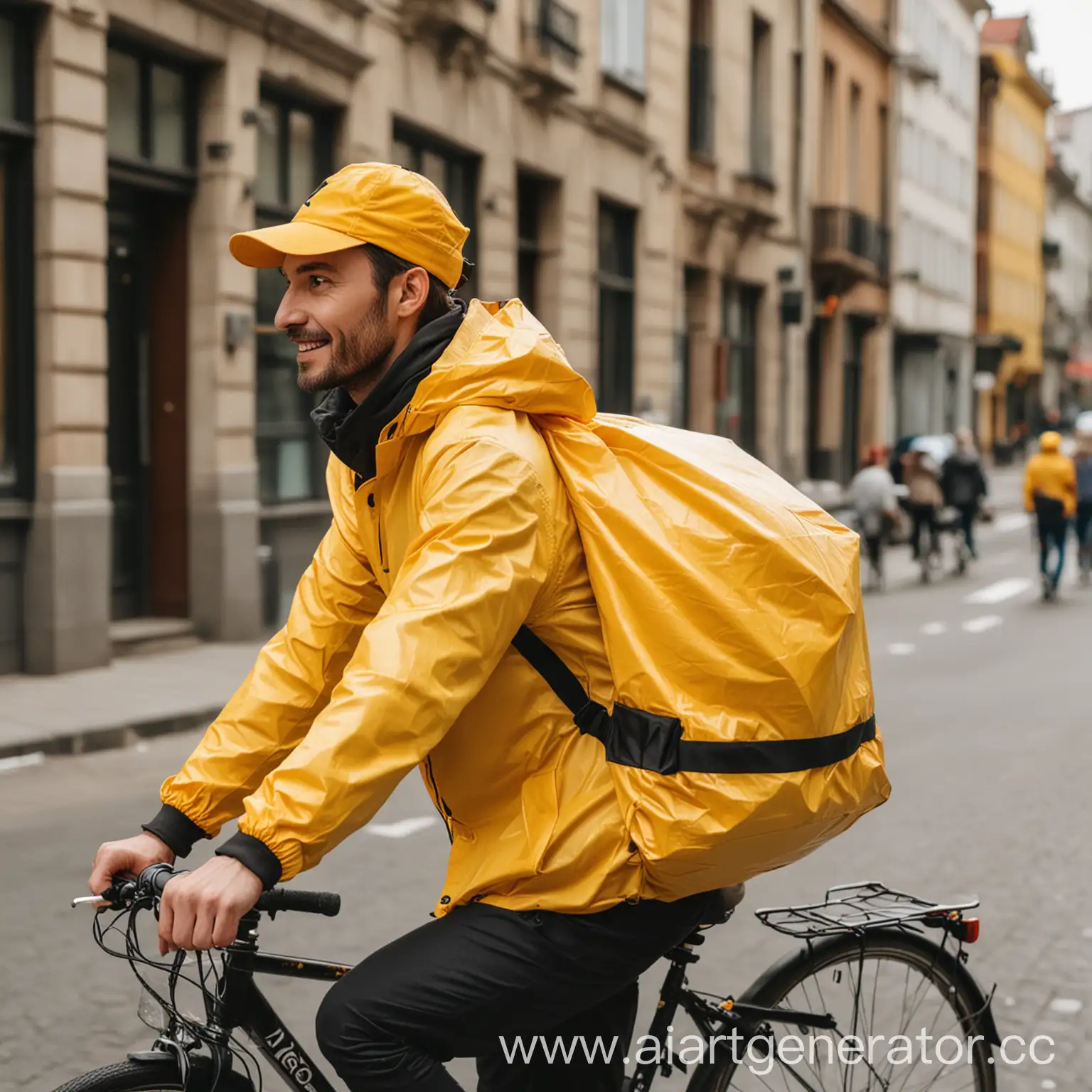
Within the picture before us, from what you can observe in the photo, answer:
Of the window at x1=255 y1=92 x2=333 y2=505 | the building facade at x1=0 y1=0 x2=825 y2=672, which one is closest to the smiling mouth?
the building facade at x1=0 y1=0 x2=825 y2=672

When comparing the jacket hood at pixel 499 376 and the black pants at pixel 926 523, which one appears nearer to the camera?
the jacket hood at pixel 499 376

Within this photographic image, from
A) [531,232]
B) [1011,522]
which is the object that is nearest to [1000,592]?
[531,232]

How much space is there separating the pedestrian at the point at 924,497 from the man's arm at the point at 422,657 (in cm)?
1939

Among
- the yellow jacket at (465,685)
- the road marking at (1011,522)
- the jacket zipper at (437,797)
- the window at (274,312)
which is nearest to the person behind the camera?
the yellow jacket at (465,685)

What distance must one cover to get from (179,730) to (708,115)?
57.9ft

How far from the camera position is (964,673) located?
1238cm

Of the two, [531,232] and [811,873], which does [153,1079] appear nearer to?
[811,873]

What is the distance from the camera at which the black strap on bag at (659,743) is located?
7.80 ft

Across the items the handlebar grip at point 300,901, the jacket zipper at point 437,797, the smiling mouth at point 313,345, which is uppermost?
the smiling mouth at point 313,345

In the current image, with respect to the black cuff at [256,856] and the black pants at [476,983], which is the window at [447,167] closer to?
the black pants at [476,983]

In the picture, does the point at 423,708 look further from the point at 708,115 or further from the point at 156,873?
the point at 708,115

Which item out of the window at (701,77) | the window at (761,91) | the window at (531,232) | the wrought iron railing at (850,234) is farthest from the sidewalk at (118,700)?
the wrought iron railing at (850,234)

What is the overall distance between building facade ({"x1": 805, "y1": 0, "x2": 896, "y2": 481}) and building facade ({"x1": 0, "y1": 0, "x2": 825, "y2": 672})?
11020mm

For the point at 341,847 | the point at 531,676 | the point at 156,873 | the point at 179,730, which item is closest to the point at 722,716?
the point at 531,676
